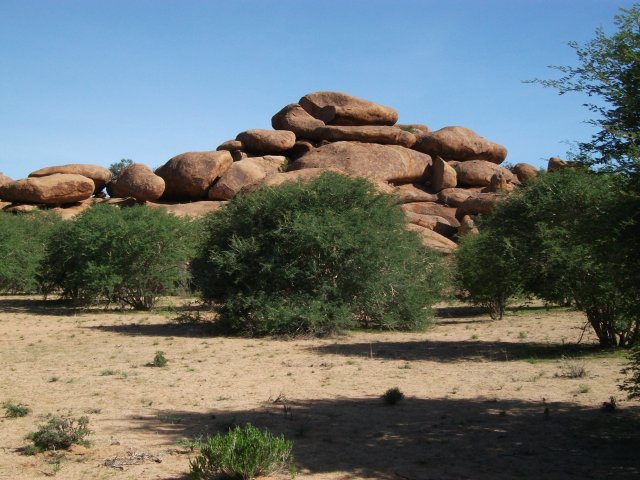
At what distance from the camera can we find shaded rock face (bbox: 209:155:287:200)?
137ft

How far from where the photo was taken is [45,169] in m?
45.5

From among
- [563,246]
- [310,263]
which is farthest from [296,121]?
[563,246]

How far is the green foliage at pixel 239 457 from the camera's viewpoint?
6168 millimetres

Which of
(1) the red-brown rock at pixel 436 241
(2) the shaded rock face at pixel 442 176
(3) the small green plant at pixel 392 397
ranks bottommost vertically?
(3) the small green plant at pixel 392 397

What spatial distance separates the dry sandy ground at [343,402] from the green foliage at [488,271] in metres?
1.77

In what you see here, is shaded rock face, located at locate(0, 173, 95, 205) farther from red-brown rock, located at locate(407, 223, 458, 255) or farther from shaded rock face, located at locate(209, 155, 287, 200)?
red-brown rock, located at locate(407, 223, 458, 255)

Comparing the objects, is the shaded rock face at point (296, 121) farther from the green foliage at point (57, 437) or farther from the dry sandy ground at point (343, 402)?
the green foliage at point (57, 437)

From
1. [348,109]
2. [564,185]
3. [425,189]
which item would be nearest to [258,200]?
[564,185]

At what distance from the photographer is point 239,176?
4228 centimetres

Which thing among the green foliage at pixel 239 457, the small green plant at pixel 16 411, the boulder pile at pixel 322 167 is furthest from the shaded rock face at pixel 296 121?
the green foliage at pixel 239 457

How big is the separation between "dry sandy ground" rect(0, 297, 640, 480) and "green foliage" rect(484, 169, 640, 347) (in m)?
0.97

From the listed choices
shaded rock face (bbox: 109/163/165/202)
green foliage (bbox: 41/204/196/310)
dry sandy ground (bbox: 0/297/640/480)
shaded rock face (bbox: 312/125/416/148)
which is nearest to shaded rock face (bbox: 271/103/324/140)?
shaded rock face (bbox: 312/125/416/148)

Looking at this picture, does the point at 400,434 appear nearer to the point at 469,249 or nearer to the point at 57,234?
the point at 469,249

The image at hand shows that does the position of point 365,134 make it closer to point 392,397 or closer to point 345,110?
point 345,110
